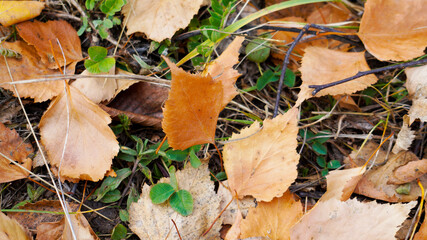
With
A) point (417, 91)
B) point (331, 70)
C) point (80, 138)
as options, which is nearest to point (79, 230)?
point (80, 138)

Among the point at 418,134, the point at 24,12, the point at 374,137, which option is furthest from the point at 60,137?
the point at 418,134

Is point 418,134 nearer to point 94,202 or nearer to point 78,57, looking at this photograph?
point 94,202

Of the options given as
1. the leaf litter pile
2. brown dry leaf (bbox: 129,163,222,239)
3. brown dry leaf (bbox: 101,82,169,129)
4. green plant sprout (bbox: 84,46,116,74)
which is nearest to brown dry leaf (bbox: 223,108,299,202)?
the leaf litter pile

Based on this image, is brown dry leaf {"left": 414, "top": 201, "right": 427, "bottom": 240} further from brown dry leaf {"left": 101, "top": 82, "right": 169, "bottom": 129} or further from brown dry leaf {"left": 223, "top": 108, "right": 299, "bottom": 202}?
brown dry leaf {"left": 101, "top": 82, "right": 169, "bottom": 129}

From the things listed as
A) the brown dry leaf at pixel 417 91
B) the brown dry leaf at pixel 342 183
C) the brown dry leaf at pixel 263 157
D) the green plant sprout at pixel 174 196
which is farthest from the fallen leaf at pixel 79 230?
the brown dry leaf at pixel 417 91

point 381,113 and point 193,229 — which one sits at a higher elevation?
point 381,113

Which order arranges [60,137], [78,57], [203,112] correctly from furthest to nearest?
[78,57] < [60,137] < [203,112]
